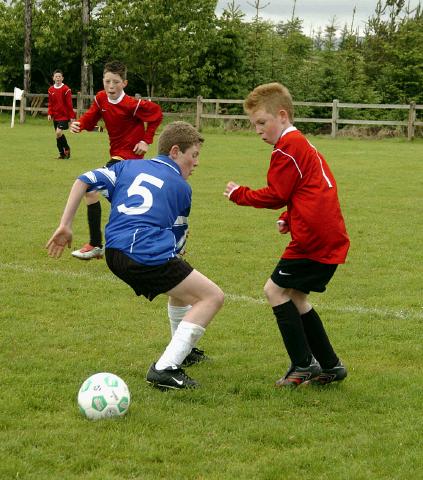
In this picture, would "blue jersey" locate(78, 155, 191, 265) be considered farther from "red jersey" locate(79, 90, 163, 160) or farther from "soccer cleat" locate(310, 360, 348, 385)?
"red jersey" locate(79, 90, 163, 160)

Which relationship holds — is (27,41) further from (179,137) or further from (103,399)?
(103,399)

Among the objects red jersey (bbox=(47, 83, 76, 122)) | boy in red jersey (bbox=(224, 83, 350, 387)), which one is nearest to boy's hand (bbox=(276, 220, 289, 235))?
boy in red jersey (bbox=(224, 83, 350, 387))


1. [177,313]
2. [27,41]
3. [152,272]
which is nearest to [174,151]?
[152,272]

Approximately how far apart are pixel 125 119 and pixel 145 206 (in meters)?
5.34

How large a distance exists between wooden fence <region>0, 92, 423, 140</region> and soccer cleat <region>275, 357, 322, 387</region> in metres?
24.1

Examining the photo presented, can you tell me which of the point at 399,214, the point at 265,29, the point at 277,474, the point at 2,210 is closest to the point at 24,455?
the point at 277,474

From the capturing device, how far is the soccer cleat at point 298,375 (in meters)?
4.95

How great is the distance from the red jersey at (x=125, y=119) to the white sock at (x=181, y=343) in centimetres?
528

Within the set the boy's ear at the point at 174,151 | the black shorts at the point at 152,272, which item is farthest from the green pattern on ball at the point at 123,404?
the boy's ear at the point at 174,151

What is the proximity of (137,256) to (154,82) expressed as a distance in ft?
113

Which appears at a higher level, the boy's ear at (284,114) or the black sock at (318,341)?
the boy's ear at (284,114)

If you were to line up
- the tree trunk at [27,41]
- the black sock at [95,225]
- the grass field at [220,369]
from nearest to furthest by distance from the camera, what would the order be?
the grass field at [220,369], the black sock at [95,225], the tree trunk at [27,41]

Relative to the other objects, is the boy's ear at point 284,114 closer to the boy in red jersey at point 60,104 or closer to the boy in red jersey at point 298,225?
the boy in red jersey at point 298,225

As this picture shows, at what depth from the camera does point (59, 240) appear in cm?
476
